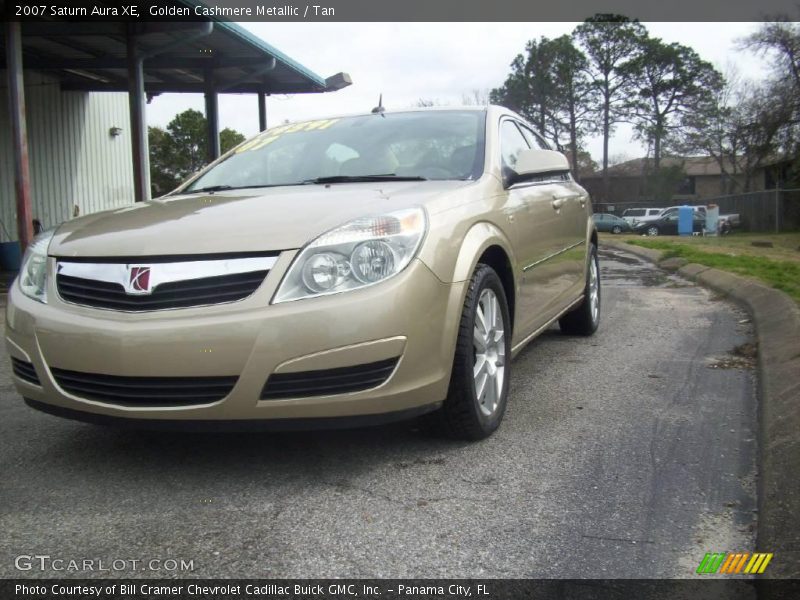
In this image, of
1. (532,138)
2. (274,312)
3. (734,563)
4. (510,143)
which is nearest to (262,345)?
(274,312)

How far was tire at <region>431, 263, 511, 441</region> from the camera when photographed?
10.3ft

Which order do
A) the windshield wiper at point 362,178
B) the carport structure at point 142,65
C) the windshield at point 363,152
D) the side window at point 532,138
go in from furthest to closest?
the carport structure at point 142,65
the side window at point 532,138
the windshield at point 363,152
the windshield wiper at point 362,178

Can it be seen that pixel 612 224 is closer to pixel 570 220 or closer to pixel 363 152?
pixel 570 220

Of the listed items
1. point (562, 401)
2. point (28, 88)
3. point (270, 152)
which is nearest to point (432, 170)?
point (270, 152)

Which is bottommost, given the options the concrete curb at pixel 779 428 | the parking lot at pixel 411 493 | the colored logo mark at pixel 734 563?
the colored logo mark at pixel 734 563

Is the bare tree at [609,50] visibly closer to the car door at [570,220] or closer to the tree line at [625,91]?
the tree line at [625,91]

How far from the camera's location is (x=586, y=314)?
5898mm

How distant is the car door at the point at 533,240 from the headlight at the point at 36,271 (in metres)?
2.15

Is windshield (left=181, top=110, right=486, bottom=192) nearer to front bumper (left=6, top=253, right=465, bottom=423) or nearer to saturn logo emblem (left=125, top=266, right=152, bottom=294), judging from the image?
front bumper (left=6, top=253, right=465, bottom=423)

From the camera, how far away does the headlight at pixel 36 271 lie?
10.1ft

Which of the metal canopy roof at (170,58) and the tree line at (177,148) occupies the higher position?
the tree line at (177,148)

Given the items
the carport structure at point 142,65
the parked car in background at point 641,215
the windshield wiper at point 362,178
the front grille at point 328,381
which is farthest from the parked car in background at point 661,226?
the front grille at point 328,381

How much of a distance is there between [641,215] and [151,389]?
44235 millimetres

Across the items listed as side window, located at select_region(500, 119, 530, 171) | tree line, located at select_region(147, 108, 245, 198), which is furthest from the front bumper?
tree line, located at select_region(147, 108, 245, 198)
